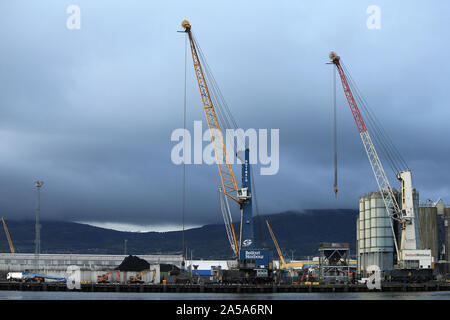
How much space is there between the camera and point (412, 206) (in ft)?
511

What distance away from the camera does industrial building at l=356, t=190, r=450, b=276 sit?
15800cm

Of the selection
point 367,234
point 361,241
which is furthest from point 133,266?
point 361,241

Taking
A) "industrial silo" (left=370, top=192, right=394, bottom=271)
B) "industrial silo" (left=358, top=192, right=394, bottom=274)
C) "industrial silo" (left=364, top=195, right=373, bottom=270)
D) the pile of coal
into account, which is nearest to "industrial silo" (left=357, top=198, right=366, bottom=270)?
"industrial silo" (left=358, top=192, right=394, bottom=274)

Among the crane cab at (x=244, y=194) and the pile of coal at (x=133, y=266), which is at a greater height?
the crane cab at (x=244, y=194)

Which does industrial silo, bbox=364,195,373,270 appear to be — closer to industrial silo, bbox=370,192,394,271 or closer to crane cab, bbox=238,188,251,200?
industrial silo, bbox=370,192,394,271

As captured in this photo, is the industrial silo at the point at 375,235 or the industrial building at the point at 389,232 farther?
the industrial silo at the point at 375,235

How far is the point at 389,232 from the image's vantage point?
16350 cm

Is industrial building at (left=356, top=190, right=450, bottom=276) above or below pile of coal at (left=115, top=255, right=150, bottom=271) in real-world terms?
above

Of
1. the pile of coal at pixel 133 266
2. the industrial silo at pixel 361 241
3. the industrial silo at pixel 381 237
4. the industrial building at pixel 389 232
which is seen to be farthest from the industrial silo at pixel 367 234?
the pile of coal at pixel 133 266

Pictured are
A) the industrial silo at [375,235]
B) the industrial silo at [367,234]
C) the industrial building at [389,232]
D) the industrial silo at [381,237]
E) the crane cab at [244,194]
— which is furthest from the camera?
the industrial silo at [367,234]

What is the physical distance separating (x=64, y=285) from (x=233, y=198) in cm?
3940

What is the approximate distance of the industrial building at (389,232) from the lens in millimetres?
158000

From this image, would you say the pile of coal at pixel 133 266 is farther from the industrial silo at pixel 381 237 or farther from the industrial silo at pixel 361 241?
the industrial silo at pixel 361 241
